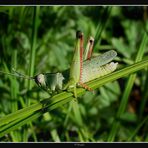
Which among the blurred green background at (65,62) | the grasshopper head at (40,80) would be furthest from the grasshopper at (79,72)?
the blurred green background at (65,62)

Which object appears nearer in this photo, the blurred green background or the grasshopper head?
the grasshopper head

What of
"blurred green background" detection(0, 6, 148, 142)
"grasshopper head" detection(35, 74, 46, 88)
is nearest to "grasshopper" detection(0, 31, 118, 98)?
"grasshopper head" detection(35, 74, 46, 88)

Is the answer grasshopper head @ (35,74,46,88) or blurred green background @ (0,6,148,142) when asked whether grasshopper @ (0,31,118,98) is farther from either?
blurred green background @ (0,6,148,142)

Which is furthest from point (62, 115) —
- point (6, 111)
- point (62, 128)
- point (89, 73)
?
point (89, 73)

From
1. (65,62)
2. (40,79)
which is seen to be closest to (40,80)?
(40,79)

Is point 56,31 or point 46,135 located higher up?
point 56,31
